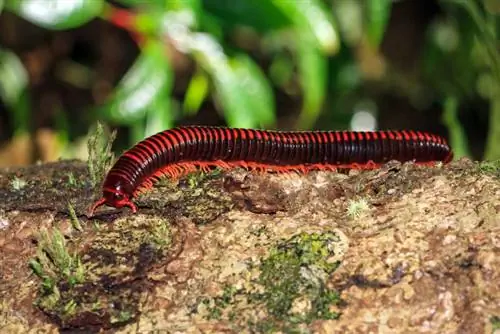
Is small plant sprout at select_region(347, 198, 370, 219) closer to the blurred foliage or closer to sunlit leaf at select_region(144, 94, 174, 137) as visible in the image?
the blurred foliage

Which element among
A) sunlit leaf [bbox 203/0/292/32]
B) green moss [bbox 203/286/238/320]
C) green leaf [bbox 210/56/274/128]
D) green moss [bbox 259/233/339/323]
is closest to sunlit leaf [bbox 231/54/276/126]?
green leaf [bbox 210/56/274/128]

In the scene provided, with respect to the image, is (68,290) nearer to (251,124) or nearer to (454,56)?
(251,124)

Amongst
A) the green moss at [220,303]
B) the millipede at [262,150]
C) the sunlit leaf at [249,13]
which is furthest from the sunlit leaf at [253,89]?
the green moss at [220,303]

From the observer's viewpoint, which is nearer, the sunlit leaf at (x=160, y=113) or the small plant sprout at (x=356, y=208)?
the small plant sprout at (x=356, y=208)

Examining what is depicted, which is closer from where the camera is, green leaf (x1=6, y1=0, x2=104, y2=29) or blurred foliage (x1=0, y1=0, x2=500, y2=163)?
green leaf (x1=6, y1=0, x2=104, y2=29)

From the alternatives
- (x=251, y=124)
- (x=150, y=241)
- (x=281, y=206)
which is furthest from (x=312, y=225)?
(x=251, y=124)

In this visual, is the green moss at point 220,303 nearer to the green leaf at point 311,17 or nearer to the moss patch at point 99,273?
the moss patch at point 99,273

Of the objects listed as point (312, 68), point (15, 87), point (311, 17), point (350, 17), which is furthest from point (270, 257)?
point (350, 17)
